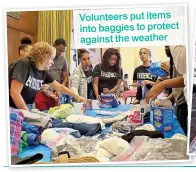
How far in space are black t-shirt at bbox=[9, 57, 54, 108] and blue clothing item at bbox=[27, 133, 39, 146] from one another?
12cm

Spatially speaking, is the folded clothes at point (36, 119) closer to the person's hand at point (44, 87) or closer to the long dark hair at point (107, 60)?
the person's hand at point (44, 87)

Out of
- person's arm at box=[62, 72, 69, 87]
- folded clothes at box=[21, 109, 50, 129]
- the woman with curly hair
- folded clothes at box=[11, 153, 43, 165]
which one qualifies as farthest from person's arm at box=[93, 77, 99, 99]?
folded clothes at box=[11, 153, 43, 165]

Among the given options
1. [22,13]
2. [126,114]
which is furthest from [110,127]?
[22,13]

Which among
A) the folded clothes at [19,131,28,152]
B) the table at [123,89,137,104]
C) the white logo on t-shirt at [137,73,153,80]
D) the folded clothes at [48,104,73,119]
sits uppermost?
the white logo on t-shirt at [137,73,153,80]

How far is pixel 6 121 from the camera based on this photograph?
4.37 feet

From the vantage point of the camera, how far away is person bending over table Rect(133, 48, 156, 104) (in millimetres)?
1311

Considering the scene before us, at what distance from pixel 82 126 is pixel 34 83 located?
0.78 ft

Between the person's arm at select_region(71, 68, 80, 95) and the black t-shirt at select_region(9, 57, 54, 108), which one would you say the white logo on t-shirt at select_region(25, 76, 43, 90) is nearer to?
the black t-shirt at select_region(9, 57, 54, 108)

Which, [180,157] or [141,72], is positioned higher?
[141,72]

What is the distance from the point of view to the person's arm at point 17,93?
4.32 feet

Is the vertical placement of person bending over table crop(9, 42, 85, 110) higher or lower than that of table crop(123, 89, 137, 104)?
higher

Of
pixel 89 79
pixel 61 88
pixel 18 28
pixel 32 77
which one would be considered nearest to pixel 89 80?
pixel 89 79

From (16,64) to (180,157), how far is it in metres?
0.69

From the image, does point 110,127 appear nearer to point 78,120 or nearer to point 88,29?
point 78,120
